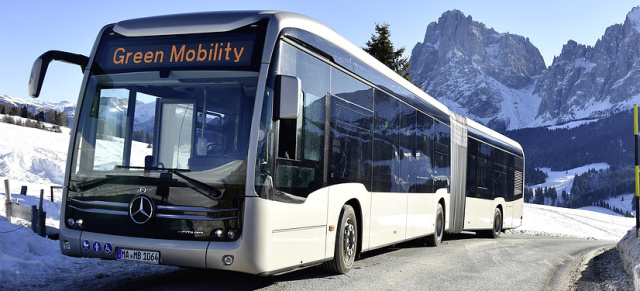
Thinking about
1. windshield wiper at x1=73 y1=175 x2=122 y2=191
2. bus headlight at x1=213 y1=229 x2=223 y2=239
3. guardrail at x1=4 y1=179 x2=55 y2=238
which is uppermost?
windshield wiper at x1=73 y1=175 x2=122 y2=191

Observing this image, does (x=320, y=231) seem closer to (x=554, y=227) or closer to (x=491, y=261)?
(x=491, y=261)

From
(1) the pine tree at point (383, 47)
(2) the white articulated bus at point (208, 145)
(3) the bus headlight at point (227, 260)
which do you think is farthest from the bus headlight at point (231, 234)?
(1) the pine tree at point (383, 47)

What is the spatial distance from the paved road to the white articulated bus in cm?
54

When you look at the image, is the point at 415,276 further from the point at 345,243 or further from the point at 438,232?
the point at 438,232

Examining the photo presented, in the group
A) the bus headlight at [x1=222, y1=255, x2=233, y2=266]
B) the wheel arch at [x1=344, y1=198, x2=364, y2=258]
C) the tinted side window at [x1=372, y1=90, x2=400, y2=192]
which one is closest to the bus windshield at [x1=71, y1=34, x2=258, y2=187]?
the bus headlight at [x1=222, y1=255, x2=233, y2=266]

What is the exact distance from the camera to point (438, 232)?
1335cm

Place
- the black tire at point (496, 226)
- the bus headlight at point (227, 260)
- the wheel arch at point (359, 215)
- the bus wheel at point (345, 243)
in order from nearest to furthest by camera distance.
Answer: the bus headlight at point (227, 260) < the bus wheel at point (345, 243) < the wheel arch at point (359, 215) < the black tire at point (496, 226)

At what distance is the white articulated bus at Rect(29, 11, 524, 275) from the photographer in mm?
5879

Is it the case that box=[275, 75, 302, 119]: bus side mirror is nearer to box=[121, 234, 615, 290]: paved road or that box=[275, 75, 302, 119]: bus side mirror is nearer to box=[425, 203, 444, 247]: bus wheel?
box=[121, 234, 615, 290]: paved road

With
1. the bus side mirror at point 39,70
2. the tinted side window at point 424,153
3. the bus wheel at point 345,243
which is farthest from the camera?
the tinted side window at point 424,153

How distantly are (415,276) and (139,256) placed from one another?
3.77 metres

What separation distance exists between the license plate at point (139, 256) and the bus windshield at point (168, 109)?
30.2 inches

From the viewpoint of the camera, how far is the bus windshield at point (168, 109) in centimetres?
600

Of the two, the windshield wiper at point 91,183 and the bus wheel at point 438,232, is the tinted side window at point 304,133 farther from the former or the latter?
the bus wheel at point 438,232
